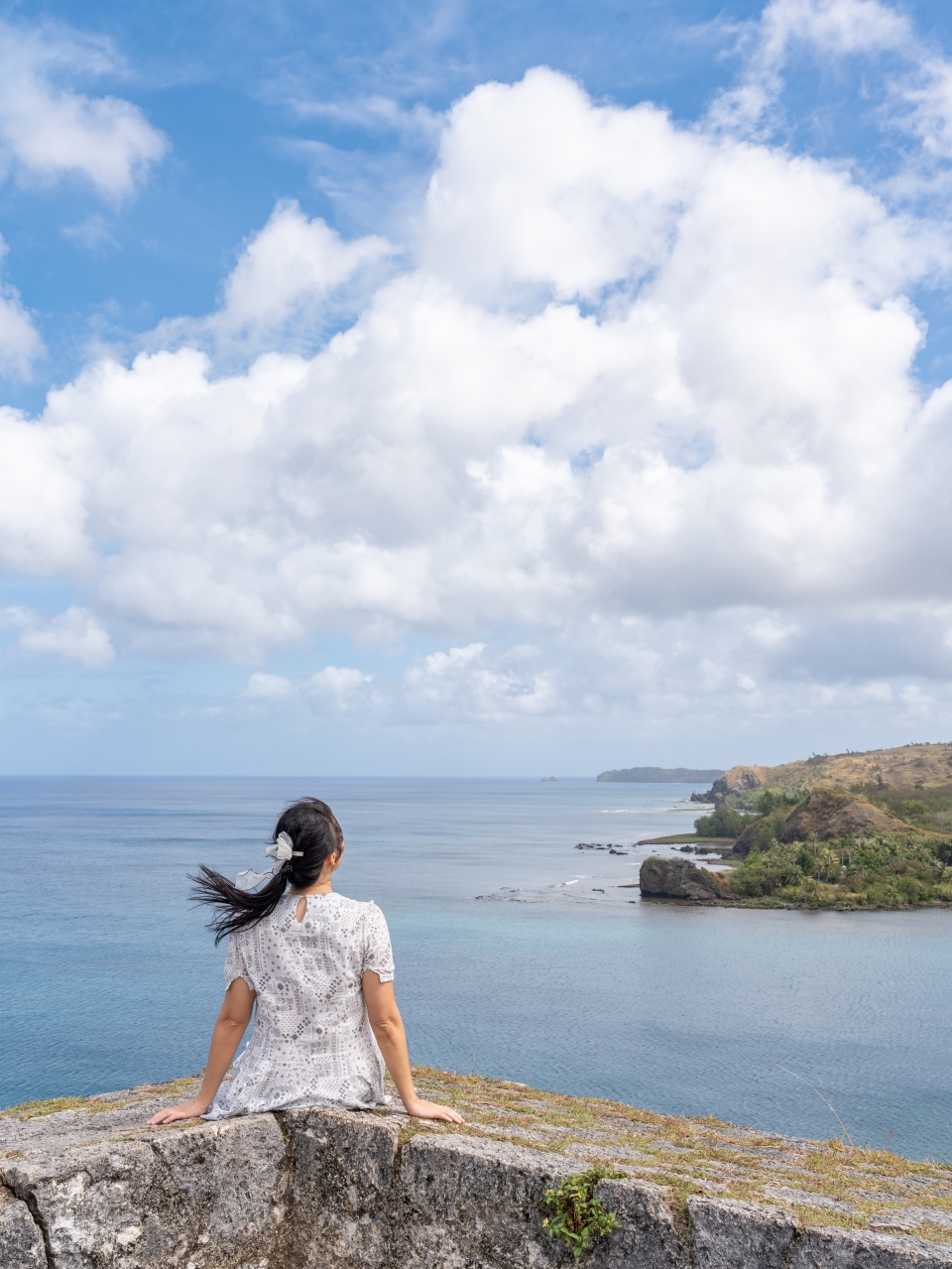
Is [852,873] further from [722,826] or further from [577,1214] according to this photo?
[577,1214]

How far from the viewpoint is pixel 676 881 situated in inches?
2783

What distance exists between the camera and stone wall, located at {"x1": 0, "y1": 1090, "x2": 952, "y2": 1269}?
3.83m

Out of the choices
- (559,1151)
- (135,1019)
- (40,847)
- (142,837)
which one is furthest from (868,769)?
(559,1151)

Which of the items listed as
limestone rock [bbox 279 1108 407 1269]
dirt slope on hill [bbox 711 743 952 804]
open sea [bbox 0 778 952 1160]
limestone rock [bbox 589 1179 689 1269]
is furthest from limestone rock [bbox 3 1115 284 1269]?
dirt slope on hill [bbox 711 743 952 804]

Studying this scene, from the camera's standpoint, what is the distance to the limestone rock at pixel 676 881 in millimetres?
70500

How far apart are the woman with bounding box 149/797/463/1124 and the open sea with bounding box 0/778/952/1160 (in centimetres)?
2226

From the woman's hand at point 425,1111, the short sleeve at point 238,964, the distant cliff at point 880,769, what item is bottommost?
the distant cliff at point 880,769

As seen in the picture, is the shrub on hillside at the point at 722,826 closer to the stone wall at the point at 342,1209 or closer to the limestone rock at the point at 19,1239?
the stone wall at the point at 342,1209

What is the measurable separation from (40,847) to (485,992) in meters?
80.2

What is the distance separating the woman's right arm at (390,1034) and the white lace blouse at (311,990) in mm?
58

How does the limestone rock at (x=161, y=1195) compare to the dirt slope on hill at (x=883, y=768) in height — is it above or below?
above

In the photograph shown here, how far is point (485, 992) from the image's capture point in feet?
132

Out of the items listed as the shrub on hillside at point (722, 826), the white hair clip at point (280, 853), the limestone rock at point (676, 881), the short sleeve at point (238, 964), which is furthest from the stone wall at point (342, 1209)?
the shrub on hillside at point (722, 826)

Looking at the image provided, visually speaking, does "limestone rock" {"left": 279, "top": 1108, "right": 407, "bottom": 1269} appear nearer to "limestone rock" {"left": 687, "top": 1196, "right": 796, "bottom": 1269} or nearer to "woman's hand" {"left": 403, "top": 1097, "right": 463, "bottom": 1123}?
"woman's hand" {"left": 403, "top": 1097, "right": 463, "bottom": 1123}
